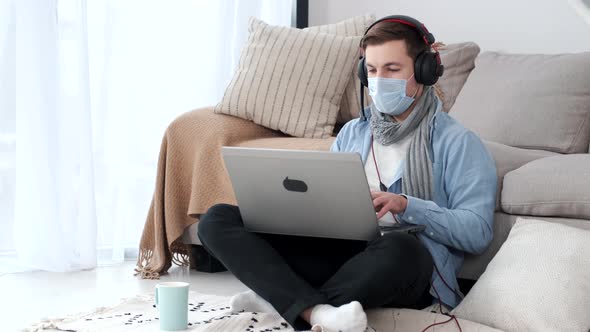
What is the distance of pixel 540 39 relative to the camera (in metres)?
3.22

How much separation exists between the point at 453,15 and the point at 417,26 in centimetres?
155

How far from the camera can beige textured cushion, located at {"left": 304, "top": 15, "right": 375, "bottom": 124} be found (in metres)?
3.09

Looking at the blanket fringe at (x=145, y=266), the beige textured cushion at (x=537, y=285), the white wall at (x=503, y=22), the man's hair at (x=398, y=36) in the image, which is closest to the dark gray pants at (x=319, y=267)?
the beige textured cushion at (x=537, y=285)

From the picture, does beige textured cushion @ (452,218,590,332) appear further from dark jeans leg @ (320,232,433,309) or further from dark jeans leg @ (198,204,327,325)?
dark jeans leg @ (198,204,327,325)

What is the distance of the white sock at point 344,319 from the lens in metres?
1.67

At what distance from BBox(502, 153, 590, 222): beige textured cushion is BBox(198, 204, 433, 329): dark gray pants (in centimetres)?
34

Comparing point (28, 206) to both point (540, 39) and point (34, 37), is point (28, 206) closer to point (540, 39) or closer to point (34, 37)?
point (34, 37)

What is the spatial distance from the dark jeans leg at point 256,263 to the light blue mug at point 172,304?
137mm

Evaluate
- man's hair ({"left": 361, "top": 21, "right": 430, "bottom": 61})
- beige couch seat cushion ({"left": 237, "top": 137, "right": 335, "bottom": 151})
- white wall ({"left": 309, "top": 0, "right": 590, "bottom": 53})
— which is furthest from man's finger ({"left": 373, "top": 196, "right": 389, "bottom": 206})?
white wall ({"left": 309, "top": 0, "right": 590, "bottom": 53})

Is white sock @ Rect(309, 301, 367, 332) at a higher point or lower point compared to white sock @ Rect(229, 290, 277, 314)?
higher

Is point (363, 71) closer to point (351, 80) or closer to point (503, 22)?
point (351, 80)

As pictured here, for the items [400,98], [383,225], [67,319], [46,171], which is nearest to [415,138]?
[400,98]

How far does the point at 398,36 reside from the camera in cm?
195

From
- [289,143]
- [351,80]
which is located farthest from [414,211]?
[351,80]
